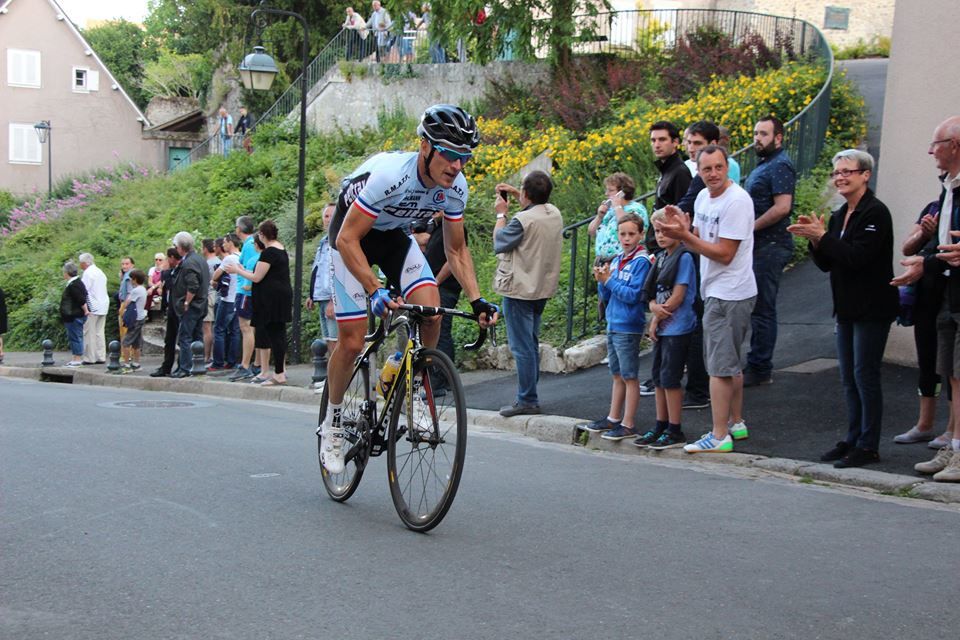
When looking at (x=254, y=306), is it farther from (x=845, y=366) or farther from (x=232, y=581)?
(x=232, y=581)

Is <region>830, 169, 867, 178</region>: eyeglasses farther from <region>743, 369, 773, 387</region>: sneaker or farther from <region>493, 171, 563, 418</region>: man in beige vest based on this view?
<region>493, 171, 563, 418</region>: man in beige vest

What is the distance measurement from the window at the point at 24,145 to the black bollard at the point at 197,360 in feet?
131

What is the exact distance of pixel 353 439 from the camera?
643 centimetres

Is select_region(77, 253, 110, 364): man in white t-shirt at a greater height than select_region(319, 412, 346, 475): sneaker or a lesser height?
lesser

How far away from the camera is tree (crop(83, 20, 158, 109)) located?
294 ft

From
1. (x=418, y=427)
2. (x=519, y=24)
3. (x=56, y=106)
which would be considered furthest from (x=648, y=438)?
(x=56, y=106)

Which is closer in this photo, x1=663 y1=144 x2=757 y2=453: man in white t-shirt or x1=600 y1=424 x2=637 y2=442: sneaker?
x1=663 y1=144 x2=757 y2=453: man in white t-shirt

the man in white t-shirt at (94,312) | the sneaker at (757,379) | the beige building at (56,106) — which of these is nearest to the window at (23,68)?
the beige building at (56,106)

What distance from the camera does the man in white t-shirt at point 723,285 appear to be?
320 inches

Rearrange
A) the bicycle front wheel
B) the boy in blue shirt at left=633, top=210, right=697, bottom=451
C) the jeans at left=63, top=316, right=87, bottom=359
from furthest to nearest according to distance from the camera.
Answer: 1. the jeans at left=63, top=316, right=87, bottom=359
2. the boy in blue shirt at left=633, top=210, right=697, bottom=451
3. the bicycle front wheel

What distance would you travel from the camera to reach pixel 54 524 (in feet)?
19.1

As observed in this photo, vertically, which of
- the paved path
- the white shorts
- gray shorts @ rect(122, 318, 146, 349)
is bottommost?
gray shorts @ rect(122, 318, 146, 349)

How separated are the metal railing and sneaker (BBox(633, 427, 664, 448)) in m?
3.89

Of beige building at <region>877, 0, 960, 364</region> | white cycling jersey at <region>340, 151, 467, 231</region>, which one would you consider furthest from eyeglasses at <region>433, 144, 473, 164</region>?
beige building at <region>877, 0, 960, 364</region>
